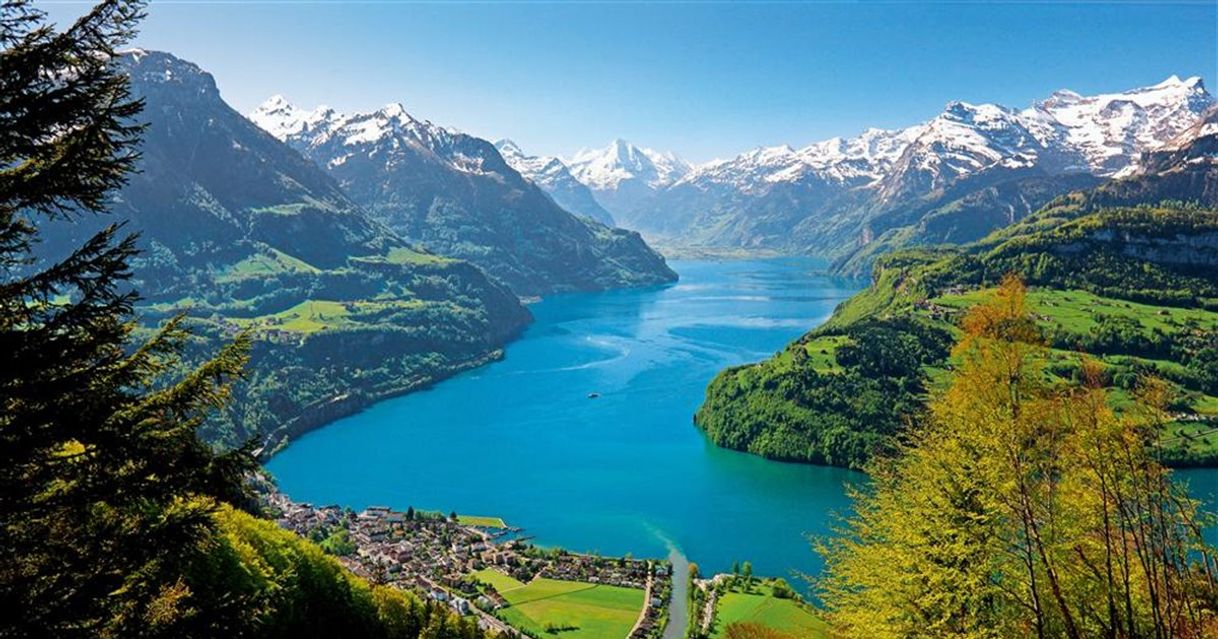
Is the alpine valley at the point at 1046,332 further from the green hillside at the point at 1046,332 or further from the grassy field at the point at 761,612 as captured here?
the grassy field at the point at 761,612

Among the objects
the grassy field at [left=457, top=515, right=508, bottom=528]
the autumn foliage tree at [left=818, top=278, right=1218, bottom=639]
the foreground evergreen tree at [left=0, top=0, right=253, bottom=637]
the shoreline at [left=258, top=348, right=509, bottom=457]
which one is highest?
the foreground evergreen tree at [left=0, top=0, right=253, bottom=637]

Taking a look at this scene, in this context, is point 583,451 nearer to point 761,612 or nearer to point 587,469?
point 587,469

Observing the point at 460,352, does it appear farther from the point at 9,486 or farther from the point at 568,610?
the point at 9,486

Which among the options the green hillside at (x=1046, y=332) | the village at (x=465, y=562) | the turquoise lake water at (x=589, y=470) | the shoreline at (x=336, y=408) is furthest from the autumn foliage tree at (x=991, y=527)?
the shoreline at (x=336, y=408)

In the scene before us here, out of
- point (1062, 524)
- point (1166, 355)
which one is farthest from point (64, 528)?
point (1166, 355)

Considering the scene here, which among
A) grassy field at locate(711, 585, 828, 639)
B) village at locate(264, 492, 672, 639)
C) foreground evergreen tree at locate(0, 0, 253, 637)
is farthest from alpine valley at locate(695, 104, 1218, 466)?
foreground evergreen tree at locate(0, 0, 253, 637)

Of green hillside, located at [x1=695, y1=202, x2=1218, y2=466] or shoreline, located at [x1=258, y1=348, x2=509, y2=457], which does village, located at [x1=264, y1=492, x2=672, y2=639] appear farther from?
green hillside, located at [x1=695, y1=202, x2=1218, y2=466]

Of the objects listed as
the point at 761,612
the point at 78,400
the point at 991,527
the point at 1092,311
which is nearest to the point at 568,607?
the point at 761,612
